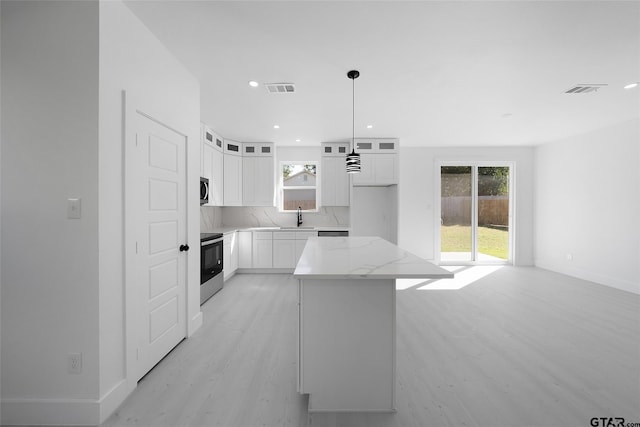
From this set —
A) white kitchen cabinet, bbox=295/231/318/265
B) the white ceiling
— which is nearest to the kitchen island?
the white ceiling

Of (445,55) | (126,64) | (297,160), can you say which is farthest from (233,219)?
(445,55)

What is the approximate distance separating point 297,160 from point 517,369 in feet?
15.9

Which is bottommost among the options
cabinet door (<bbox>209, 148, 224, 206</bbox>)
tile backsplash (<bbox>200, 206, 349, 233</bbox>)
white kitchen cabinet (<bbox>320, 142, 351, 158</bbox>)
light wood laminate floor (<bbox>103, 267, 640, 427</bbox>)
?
light wood laminate floor (<bbox>103, 267, 640, 427</bbox>)

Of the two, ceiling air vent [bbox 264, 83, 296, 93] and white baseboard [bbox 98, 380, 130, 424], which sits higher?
ceiling air vent [bbox 264, 83, 296, 93]

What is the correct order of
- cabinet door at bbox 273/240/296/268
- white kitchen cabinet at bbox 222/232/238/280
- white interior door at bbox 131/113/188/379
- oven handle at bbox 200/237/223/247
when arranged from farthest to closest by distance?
cabinet door at bbox 273/240/296/268 → white kitchen cabinet at bbox 222/232/238/280 → oven handle at bbox 200/237/223/247 → white interior door at bbox 131/113/188/379

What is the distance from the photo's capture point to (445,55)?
244 cm

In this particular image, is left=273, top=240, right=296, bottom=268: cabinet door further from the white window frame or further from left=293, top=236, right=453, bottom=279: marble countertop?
Answer: left=293, top=236, right=453, bottom=279: marble countertop

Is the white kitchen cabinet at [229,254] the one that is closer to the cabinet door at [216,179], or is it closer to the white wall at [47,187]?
the cabinet door at [216,179]

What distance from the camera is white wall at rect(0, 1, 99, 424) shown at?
1.64 metres

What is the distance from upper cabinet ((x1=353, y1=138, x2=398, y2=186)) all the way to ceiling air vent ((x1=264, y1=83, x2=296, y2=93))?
7.92ft

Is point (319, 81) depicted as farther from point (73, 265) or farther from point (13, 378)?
point (13, 378)

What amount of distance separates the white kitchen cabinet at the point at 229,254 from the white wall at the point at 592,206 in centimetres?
623

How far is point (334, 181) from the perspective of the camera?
557 cm

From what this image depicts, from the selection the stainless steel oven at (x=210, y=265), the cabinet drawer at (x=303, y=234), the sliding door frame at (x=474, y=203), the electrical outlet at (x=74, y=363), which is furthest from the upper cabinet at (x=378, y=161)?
the electrical outlet at (x=74, y=363)
